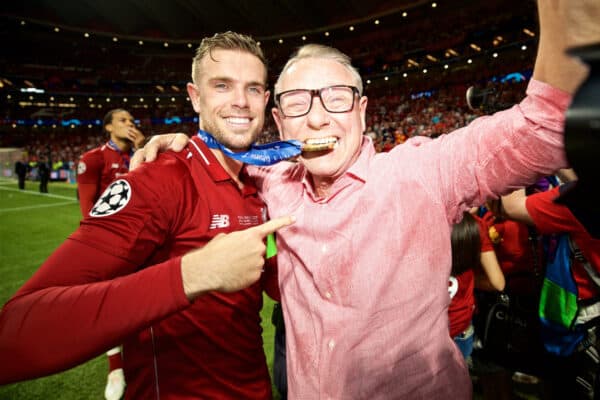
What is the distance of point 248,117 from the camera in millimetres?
1898

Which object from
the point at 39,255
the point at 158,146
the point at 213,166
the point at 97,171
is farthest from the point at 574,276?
the point at 39,255

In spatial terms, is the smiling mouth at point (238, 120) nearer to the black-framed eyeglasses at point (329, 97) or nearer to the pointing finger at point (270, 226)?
the black-framed eyeglasses at point (329, 97)

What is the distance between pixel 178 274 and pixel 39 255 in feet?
26.4

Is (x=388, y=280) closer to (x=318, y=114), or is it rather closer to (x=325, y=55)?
Result: (x=318, y=114)

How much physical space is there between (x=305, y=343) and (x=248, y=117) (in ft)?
4.19

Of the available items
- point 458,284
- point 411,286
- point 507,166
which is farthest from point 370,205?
point 458,284

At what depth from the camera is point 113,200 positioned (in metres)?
1.24

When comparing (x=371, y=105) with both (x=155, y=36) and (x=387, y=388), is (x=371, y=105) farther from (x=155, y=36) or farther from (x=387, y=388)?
(x=387, y=388)

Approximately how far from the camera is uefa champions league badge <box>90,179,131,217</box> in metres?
1.19

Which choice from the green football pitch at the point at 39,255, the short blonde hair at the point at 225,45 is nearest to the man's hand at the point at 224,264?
the green football pitch at the point at 39,255

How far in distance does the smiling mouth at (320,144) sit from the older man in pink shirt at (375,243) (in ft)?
0.04

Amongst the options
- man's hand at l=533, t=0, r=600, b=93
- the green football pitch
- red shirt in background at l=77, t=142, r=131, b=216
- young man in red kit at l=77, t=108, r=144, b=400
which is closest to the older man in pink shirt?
man's hand at l=533, t=0, r=600, b=93

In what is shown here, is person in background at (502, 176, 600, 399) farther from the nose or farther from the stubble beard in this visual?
the stubble beard

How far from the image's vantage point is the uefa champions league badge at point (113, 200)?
1.19 metres
